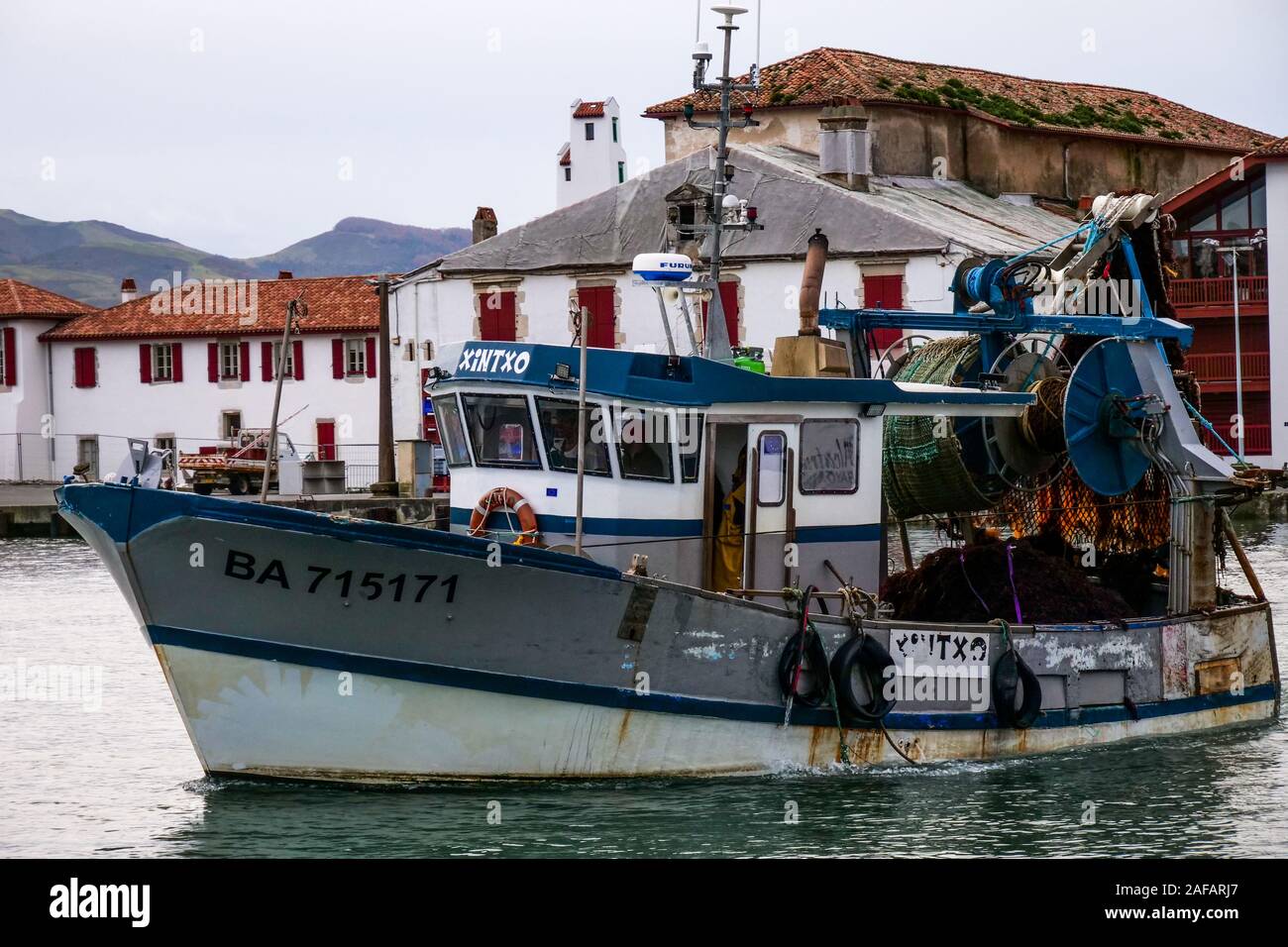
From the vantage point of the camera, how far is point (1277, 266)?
2066 inches

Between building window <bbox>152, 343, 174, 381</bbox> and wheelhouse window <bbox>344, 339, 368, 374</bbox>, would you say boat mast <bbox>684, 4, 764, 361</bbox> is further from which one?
building window <bbox>152, 343, 174, 381</bbox>

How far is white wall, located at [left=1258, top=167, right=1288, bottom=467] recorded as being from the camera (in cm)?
5169

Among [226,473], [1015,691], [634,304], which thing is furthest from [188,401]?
[1015,691]

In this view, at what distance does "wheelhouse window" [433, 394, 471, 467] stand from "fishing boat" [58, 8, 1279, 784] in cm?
3

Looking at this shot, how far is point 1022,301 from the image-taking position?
17.7m

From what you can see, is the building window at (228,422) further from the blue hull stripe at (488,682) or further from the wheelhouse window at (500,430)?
the blue hull stripe at (488,682)

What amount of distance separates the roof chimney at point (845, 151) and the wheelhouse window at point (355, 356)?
18.2 m

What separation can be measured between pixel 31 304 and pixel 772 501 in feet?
170

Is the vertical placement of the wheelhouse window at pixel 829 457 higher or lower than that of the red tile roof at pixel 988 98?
lower

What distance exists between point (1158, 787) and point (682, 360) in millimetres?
5218

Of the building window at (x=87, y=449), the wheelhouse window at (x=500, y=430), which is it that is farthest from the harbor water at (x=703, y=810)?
the building window at (x=87, y=449)

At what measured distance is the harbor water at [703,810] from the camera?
12961 mm

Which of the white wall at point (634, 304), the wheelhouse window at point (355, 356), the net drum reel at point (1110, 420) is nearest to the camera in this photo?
the net drum reel at point (1110, 420)

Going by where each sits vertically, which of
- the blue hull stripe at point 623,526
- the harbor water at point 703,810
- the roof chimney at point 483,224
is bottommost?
the harbor water at point 703,810
